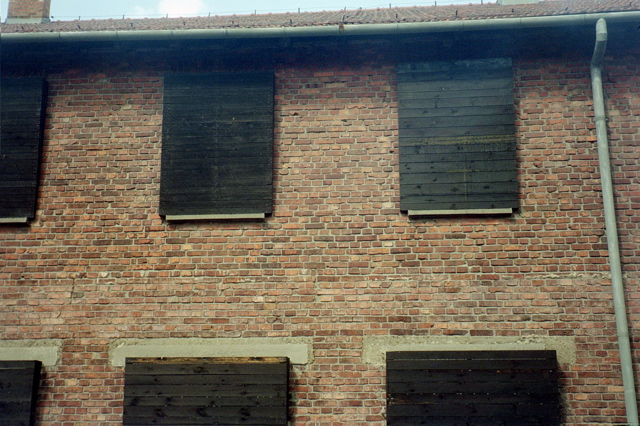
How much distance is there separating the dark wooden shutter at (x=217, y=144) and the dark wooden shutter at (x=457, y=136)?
1584 mm

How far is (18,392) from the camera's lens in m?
6.12

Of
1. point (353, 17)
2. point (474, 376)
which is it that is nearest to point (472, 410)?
point (474, 376)

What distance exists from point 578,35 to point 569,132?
3.61ft

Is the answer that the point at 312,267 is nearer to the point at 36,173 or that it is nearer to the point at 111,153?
the point at 111,153

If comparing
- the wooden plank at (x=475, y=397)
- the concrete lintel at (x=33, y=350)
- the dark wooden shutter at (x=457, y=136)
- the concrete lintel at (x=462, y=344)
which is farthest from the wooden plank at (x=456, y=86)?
the concrete lintel at (x=33, y=350)

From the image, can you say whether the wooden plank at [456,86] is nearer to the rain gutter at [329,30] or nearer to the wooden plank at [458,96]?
the wooden plank at [458,96]

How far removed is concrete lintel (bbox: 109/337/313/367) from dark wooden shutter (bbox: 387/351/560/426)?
98cm

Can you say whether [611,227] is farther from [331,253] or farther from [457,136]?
[331,253]

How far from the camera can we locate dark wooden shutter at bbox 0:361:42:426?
19.9 feet

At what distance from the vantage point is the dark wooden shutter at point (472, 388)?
18.8ft

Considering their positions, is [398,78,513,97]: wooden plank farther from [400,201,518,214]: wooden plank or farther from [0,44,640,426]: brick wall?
[400,201,518,214]: wooden plank

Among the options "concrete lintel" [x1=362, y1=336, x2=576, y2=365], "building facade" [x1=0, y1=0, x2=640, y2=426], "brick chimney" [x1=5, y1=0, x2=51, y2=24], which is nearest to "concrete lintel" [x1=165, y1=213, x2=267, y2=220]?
"building facade" [x1=0, y1=0, x2=640, y2=426]

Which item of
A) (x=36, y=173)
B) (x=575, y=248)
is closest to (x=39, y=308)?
(x=36, y=173)

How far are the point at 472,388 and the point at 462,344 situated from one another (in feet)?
1.51
